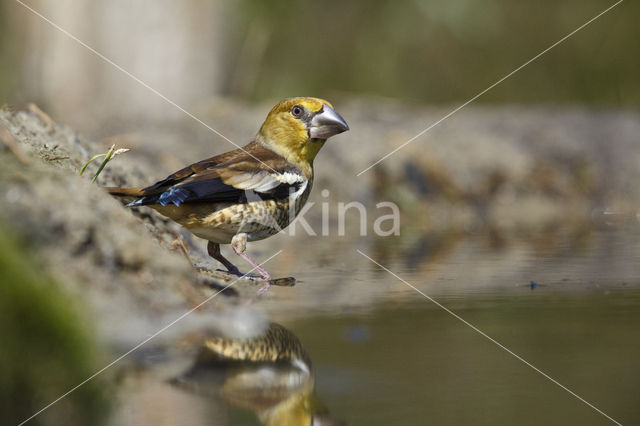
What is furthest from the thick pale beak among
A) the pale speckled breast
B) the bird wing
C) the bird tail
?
the bird tail

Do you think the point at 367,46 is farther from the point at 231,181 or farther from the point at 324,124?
the point at 231,181

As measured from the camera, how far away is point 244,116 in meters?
8.28

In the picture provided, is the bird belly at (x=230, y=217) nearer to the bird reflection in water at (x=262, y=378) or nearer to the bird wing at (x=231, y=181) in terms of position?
the bird wing at (x=231, y=181)

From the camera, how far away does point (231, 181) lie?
4.03 m

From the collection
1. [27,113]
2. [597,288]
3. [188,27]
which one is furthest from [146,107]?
[597,288]

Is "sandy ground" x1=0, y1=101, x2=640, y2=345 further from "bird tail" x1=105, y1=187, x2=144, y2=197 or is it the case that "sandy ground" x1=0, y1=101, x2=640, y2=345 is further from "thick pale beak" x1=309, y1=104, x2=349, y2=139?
"thick pale beak" x1=309, y1=104, x2=349, y2=139

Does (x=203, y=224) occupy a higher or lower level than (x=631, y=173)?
lower

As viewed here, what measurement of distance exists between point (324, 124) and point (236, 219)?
956mm

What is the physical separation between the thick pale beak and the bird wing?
32 centimetres

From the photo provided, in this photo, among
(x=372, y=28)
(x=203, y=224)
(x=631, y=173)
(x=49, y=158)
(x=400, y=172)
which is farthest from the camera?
(x=372, y=28)

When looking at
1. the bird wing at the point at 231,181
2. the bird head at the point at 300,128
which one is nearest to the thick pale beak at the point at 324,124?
the bird head at the point at 300,128

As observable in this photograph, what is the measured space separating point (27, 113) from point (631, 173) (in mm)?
6146

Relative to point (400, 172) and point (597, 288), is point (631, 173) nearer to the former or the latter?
point (400, 172)

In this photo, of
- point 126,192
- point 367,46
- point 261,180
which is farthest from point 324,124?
point 367,46
